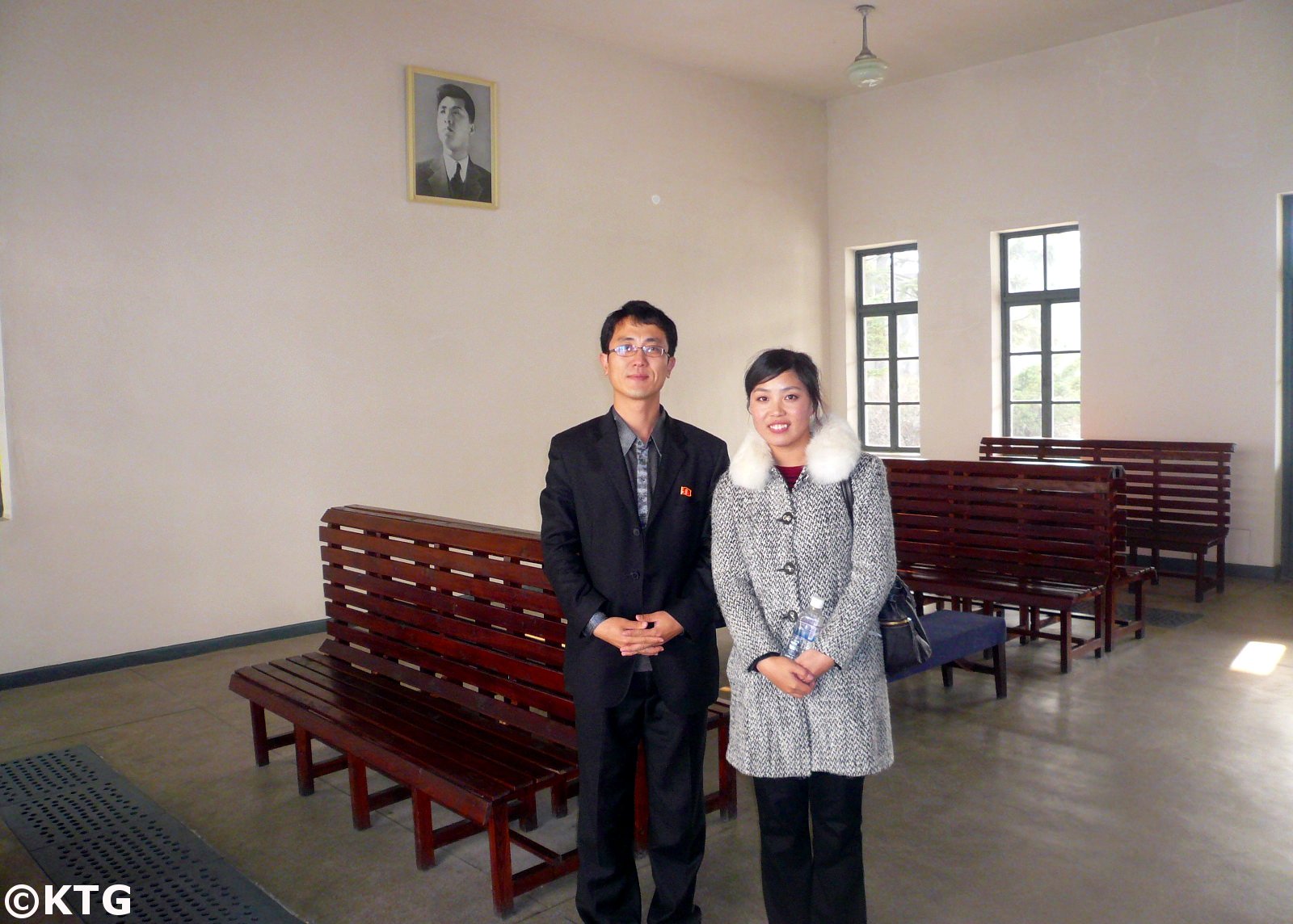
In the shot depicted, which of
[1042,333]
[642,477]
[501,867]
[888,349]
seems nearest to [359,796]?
[501,867]

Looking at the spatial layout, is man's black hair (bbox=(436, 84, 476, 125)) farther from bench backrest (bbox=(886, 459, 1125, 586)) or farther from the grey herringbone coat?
the grey herringbone coat

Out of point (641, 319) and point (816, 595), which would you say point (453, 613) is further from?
point (816, 595)

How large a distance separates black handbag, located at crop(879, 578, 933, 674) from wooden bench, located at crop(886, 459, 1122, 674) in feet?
8.61

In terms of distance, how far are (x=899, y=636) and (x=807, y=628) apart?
0.73ft

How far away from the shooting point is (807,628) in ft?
6.67

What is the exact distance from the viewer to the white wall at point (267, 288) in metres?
4.95

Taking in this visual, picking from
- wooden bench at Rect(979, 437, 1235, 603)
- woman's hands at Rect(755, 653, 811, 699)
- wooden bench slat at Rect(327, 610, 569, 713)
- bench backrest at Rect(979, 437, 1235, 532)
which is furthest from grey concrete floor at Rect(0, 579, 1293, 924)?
bench backrest at Rect(979, 437, 1235, 532)

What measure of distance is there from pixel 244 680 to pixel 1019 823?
2.57 metres

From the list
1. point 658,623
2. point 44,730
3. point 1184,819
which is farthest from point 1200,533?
point 44,730

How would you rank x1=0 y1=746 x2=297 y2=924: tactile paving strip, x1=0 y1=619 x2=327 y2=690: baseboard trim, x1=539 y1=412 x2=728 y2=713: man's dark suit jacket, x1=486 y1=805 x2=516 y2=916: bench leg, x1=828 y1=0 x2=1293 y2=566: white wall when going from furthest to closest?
x1=828 y1=0 x2=1293 y2=566: white wall
x1=0 y1=619 x2=327 y2=690: baseboard trim
x1=0 y1=746 x2=297 y2=924: tactile paving strip
x1=486 y1=805 x2=516 y2=916: bench leg
x1=539 y1=412 x2=728 y2=713: man's dark suit jacket

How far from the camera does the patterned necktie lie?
2320 millimetres

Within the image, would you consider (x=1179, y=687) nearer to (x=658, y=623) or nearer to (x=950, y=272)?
(x=658, y=623)

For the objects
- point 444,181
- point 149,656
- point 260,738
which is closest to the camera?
point 260,738

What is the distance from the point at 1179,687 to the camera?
14.4 feet
